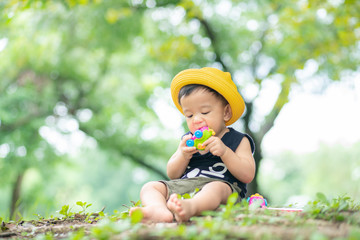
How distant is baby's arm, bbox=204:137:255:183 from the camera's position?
8.00 feet

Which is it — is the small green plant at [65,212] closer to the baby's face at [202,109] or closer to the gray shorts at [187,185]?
the gray shorts at [187,185]

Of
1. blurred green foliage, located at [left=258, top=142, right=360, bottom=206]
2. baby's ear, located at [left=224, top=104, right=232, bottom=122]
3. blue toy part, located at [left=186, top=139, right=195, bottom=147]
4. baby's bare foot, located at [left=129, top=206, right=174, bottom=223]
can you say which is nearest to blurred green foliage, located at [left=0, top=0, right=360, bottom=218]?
baby's ear, located at [left=224, top=104, right=232, bottom=122]

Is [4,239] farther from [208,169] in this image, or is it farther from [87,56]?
[87,56]

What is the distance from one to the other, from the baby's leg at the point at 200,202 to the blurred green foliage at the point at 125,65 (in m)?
6.03

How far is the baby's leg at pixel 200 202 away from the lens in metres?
1.91

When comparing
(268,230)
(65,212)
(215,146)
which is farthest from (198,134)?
(65,212)

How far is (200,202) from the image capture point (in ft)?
6.74

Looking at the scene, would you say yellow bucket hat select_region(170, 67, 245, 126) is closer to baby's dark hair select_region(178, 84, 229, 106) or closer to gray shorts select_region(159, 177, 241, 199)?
baby's dark hair select_region(178, 84, 229, 106)

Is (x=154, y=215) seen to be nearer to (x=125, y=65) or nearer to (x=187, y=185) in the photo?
(x=187, y=185)

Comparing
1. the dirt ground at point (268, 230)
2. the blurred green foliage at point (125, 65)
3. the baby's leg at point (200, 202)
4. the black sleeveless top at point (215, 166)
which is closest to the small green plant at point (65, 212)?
the dirt ground at point (268, 230)

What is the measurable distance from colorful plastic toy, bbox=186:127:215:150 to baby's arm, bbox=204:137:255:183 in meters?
0.04

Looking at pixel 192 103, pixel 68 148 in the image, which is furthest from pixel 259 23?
pixel 192 103

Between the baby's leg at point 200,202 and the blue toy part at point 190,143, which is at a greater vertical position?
the blue toy part at point 190,143

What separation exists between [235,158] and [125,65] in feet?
40.3
